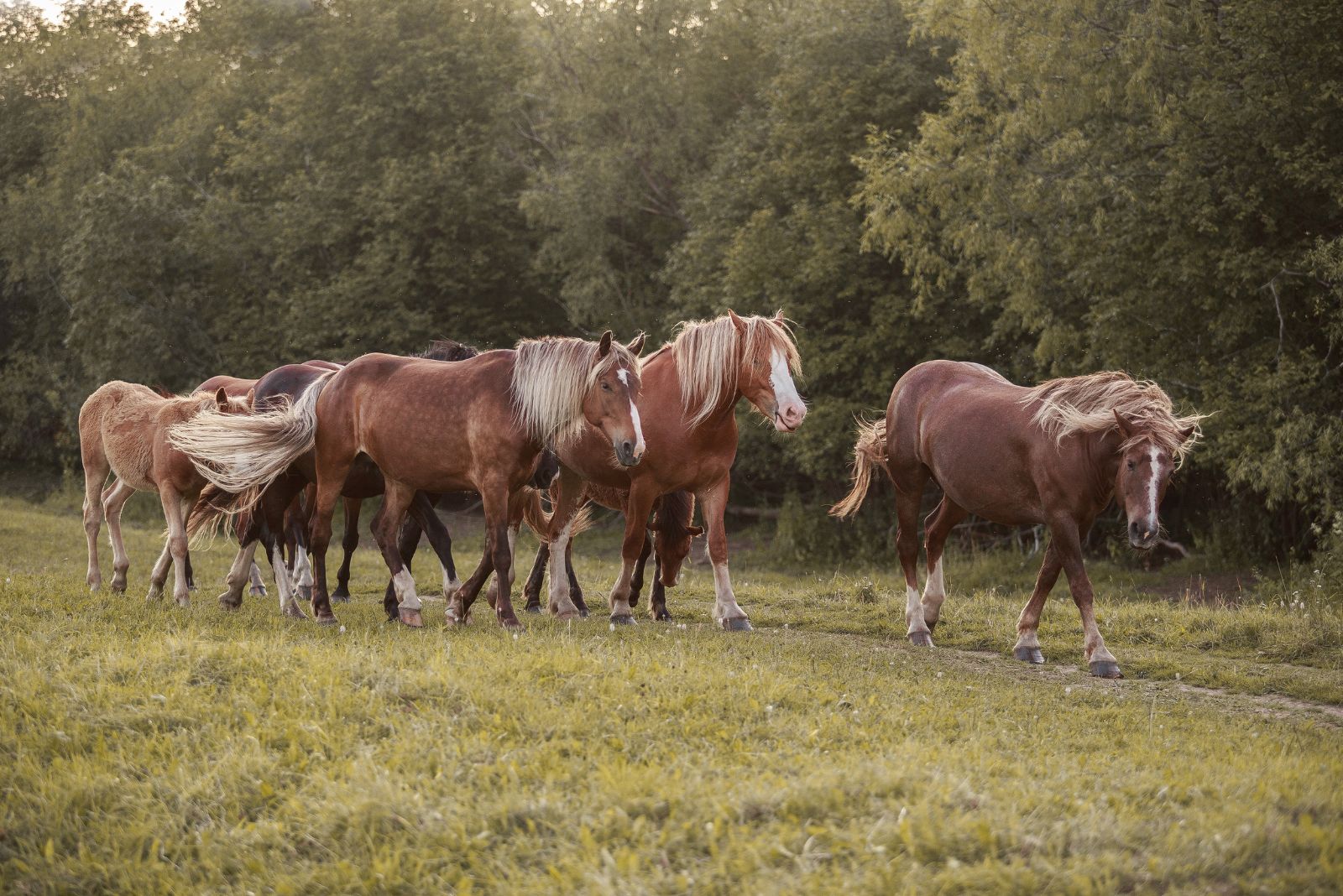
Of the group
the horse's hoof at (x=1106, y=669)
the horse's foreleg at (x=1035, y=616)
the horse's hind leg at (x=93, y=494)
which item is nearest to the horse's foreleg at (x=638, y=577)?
the horse's foreleg at (x=1035, y=616)

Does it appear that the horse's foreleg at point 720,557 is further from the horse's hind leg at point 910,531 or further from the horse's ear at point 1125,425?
the horse's ear at point 1125,425

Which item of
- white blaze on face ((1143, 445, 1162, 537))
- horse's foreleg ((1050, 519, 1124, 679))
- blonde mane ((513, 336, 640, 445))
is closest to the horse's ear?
white blaze on face ((1143, 445, 1162, 537))

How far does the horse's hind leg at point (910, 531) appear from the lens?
1100 cm

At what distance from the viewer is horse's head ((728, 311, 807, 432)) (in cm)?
1043

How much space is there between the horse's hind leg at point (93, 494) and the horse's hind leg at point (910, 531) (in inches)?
318

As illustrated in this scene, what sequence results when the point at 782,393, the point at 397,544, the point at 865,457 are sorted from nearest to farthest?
the point at 397,544, the point at 782,393, the point at 865,457

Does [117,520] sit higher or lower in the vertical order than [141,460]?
lower

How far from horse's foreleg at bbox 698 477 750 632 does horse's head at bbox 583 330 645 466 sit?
57.7 inches

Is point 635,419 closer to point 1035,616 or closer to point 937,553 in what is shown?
point 937,553

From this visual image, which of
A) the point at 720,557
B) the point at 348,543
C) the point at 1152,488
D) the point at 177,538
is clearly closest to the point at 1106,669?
the point at 1152,488

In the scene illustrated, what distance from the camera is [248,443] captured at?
10.5m

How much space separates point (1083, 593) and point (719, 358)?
3546mm

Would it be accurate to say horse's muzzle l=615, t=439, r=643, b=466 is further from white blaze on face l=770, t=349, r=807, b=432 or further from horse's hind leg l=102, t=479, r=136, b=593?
horse's hind leg l=102, t=479, r=136, b=593

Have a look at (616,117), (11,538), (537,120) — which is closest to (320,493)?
(11,538)
